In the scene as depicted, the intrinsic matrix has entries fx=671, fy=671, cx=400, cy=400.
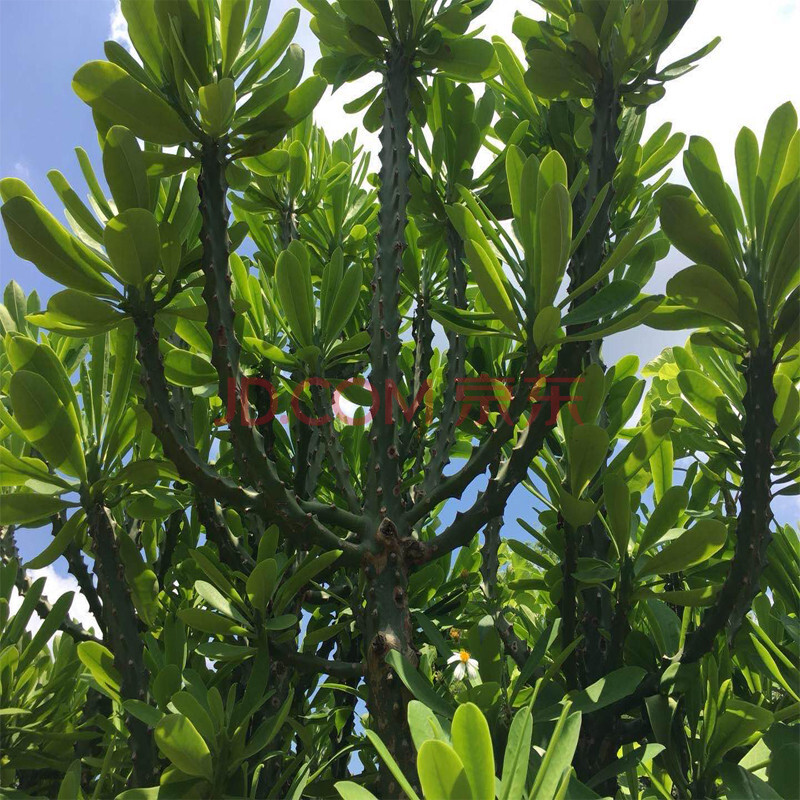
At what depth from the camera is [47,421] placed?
49.9 inches

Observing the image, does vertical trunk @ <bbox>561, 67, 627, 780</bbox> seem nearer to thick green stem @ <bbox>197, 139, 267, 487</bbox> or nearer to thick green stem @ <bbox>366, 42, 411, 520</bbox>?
thick green stem @ <bbox>366, 42, 411, 520</bbox>

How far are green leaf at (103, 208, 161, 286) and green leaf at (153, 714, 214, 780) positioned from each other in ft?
→ 2.62

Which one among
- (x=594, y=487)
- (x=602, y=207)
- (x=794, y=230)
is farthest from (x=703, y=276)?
(x=594, y=487)

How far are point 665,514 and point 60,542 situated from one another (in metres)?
1.23

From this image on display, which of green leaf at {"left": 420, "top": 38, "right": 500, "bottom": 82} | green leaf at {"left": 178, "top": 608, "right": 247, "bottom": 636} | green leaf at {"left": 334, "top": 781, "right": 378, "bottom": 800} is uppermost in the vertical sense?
green leaf at {"left": 420, "top": 38, "right": 500, "bottom": 82}

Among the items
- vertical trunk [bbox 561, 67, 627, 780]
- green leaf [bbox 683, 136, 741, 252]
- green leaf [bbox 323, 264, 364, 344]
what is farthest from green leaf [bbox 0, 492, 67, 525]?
green leaf [bbox 683, 136, 741, 252]

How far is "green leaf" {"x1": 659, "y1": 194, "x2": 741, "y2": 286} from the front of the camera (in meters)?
1.20

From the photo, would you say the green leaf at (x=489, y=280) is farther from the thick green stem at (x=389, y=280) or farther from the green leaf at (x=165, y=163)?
the green leaf at (x=165, y=163)

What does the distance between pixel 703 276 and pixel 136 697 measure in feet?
4.46

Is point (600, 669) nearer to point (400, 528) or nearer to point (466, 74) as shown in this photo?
point (400, 528)

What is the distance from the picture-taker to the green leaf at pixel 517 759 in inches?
34.5

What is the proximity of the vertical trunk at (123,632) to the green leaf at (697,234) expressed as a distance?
128 cm

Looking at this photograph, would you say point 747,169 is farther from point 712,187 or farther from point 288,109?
point 288,109

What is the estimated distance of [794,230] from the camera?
1152 millimetres
